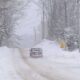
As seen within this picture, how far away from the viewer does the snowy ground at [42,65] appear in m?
1.69

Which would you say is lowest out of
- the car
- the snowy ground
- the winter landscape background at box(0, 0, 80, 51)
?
the snowy ground

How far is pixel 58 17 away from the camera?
72.6 inches

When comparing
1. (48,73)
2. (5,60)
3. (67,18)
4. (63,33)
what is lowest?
(48,73)

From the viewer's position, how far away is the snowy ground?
169 centimetres

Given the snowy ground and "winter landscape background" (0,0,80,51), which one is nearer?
the snowy ground

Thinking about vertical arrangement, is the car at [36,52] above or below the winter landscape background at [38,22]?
below

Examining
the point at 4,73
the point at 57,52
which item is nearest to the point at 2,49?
the point at 4,73

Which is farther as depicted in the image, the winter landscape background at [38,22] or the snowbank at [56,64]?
the winter landscape background at [38,22]

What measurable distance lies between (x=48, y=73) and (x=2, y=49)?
0.43 m

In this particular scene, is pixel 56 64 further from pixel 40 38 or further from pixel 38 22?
pixel 38 22

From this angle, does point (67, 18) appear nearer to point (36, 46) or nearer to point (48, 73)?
point (36, 46)

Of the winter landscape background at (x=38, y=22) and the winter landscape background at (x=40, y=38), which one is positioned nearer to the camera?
the winter landscape background at (x=40, y=38)

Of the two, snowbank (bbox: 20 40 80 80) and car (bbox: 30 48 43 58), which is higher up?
car (bbox: 30 48 43 58)

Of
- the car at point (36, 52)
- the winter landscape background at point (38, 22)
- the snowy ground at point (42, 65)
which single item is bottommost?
the snowy ground at point (42, 65)
